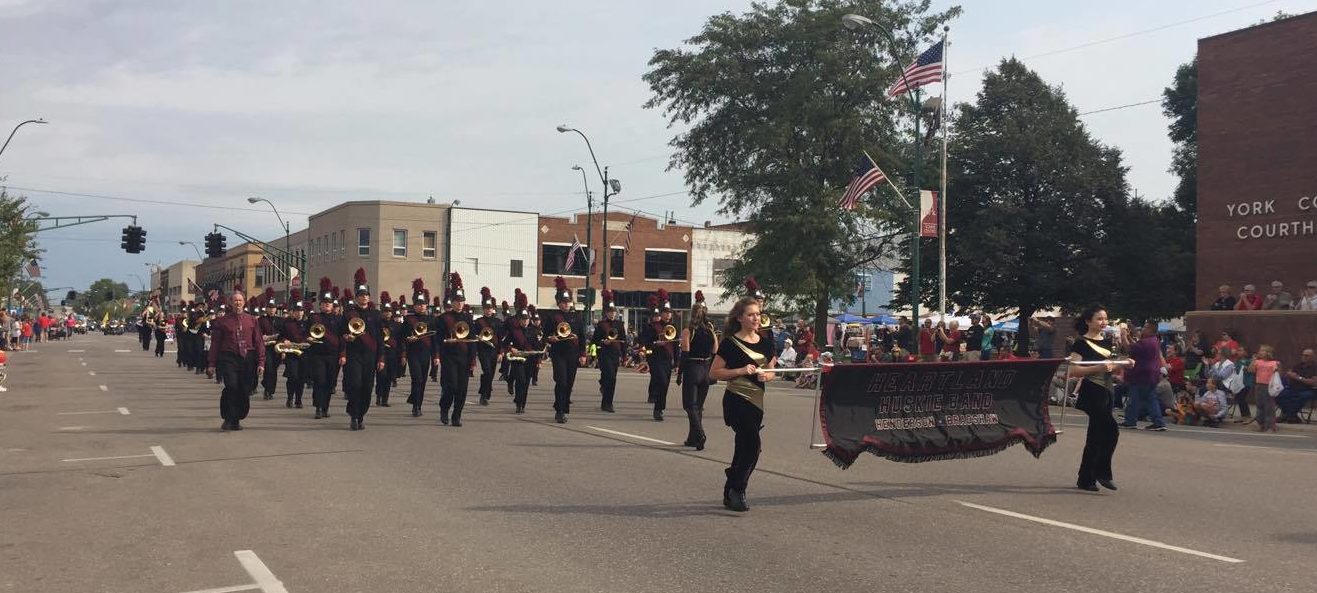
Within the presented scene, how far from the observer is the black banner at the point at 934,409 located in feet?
31.9

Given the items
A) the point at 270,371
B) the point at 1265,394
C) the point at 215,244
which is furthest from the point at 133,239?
the point at 1265,394

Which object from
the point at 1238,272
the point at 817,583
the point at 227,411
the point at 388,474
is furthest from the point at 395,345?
the point at 1238,272

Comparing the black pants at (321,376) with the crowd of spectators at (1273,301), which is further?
the crowd of spectators at (1273,301)

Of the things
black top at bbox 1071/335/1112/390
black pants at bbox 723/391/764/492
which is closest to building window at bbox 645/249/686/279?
black top at bbox 1071/335/1112/390

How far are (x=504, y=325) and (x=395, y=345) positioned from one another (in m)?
3.76

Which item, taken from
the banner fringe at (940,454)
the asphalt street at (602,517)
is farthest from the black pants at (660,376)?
the banner fringe at (940,454)

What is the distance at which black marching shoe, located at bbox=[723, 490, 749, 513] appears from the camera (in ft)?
29.0

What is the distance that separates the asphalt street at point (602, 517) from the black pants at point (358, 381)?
61 cm

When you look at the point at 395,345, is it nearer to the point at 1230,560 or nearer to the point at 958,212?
the point at 1230,560

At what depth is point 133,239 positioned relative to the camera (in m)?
52.2

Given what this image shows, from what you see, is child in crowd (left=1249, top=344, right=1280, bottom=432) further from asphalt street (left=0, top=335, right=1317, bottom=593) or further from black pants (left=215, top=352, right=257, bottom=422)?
black pants (left=215, top=352, right=257, bottom=422)

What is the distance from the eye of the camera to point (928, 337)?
2809 centimetres

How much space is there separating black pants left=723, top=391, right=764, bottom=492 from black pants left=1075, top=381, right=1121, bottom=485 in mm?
3242

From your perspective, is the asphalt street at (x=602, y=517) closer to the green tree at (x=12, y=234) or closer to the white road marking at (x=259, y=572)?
the white road marking at (x=259, y=572)
